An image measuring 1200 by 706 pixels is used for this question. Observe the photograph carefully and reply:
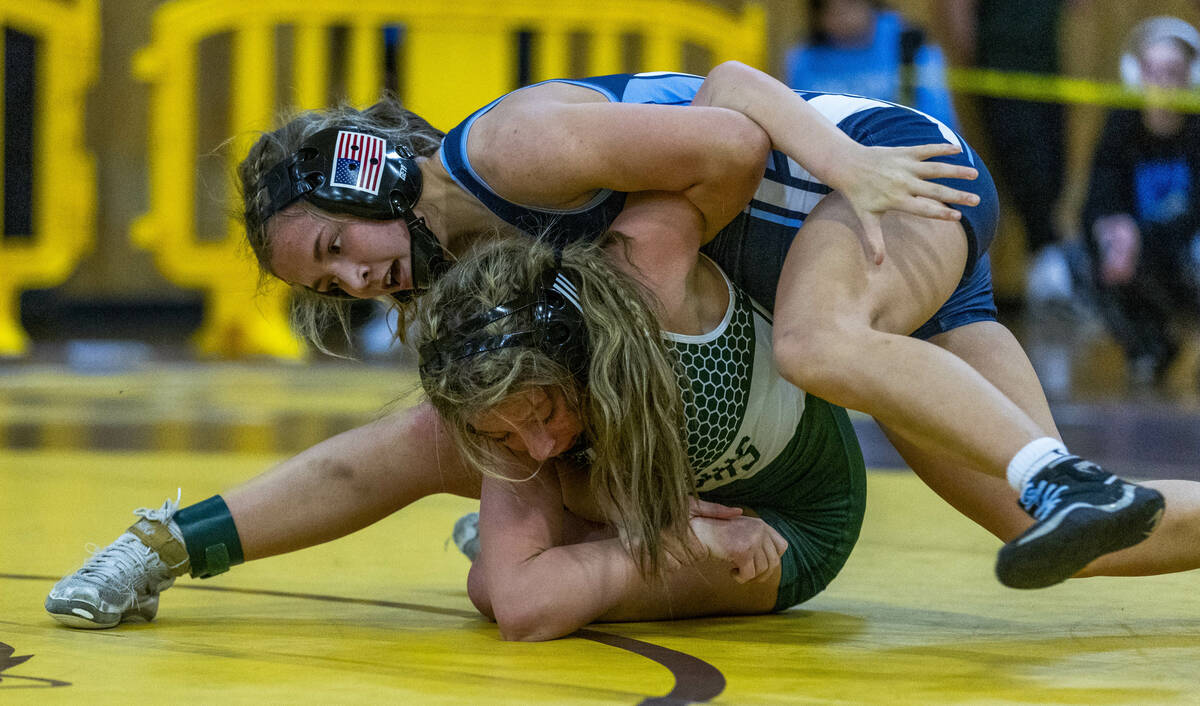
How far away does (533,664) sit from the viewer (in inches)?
70.9

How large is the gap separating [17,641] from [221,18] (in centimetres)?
607

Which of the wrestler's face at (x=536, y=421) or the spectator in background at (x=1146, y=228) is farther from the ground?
the wrestler's face at (x=536, y=421)

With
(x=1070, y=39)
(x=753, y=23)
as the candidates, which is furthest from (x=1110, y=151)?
(x=1070, y=39)

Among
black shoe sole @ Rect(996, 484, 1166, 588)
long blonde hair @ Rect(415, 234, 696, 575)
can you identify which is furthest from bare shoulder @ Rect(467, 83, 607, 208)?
black shoe sole @ Rect(996, 484, 1166, 588)

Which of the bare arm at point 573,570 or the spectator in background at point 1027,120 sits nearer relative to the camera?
the bare arm at point 573,570

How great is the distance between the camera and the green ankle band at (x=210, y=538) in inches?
86.0

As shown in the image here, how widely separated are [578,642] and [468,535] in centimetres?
64

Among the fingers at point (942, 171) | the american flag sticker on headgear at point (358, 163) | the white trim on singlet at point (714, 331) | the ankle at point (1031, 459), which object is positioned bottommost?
the ankle at point (1031, 459)

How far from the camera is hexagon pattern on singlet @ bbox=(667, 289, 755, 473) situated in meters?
2.01

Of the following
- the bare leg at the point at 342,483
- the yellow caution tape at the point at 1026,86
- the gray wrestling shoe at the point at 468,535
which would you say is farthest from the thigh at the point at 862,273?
the yellow caution tape at the point at 1026,86

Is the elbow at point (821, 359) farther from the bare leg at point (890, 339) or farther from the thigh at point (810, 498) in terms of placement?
the thigh at point (810, 498)

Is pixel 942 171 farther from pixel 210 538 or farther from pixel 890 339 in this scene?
pixel 210 538

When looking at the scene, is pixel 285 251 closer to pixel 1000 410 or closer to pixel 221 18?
pixel 1000 410

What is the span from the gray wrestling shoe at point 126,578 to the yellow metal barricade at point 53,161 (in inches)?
220
